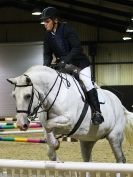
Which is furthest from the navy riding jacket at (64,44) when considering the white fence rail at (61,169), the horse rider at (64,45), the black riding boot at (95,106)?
the white fence rail at (61,169)

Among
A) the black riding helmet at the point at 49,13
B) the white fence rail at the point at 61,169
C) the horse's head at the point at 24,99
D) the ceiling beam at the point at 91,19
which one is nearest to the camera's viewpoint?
the white fence rail at the point at 61,169

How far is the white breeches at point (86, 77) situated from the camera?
210 inches

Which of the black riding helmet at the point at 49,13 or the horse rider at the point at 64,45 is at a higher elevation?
the black riding helmet at the point at 49,13

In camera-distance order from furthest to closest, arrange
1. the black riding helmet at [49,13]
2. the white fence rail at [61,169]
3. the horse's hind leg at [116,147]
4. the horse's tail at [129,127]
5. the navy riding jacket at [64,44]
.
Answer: the horse's tail at [129,127] → the horse's hind leg at [116,147] → the navy riding jacket at [64,44] → the black riding helmet at [49,13] → the white fence rail at [61,169]

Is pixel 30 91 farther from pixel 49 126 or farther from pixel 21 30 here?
pixel 21 30

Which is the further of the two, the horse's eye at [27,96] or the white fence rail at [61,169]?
the horse's eye at [27,96]

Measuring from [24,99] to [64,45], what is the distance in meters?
1.03

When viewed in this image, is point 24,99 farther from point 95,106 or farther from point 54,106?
point 95,106

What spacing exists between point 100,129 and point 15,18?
23.9m

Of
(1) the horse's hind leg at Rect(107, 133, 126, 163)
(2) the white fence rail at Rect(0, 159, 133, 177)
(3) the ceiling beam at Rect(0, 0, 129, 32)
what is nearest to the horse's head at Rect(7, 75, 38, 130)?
(2) the white fence rail at Rect(0, 159, 133, 177)

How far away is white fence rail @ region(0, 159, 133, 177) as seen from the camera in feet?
10.0

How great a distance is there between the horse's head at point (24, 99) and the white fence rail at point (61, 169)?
3.72 ft

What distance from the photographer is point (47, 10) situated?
5160 millimetres

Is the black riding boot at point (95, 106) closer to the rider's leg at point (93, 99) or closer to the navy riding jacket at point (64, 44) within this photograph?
the rider's leg at point (93, 99)
